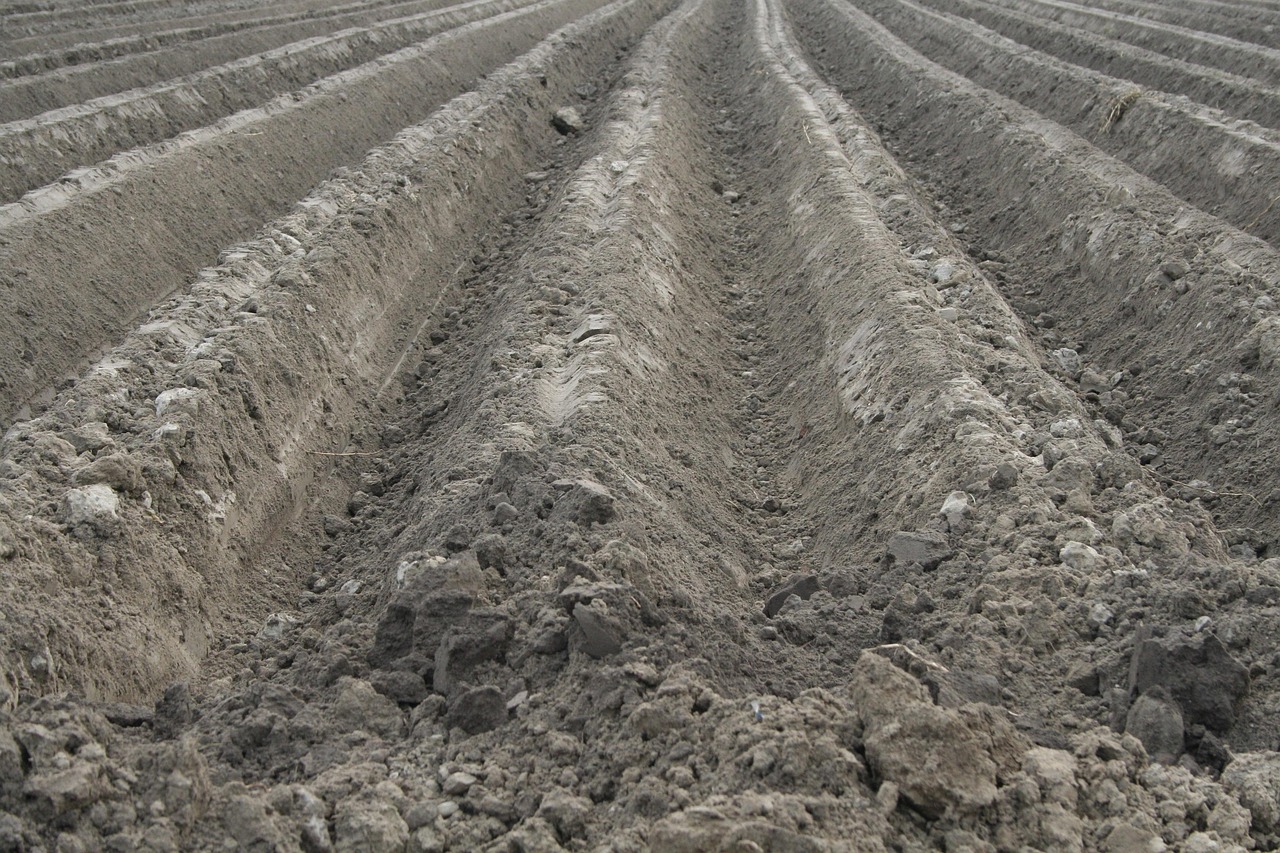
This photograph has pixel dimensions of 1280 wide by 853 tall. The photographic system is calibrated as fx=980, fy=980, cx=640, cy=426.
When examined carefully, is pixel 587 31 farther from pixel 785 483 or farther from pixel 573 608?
pixel 573 608

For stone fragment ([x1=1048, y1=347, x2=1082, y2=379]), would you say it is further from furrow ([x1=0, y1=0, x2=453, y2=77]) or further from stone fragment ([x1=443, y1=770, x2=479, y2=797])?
furrow ([x1=0, y1=0, x2=453, y2=77])

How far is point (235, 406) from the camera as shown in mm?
5582

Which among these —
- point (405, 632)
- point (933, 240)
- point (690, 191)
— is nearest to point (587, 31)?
point (690, 191)

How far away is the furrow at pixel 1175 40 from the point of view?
14.0 m

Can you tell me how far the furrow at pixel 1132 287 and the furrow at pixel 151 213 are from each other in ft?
22.8

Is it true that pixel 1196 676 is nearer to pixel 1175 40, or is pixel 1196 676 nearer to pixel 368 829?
pixel 368 829

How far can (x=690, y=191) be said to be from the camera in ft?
33.2

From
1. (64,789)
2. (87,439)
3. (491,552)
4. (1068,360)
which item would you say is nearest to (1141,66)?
(1068,360)

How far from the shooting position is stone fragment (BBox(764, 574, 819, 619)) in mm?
4402

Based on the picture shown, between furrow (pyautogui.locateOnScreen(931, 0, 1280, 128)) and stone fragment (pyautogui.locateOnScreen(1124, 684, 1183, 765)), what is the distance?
35.1ft

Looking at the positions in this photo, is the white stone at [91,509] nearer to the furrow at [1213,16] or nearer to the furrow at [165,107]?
the furrow at [165,107]

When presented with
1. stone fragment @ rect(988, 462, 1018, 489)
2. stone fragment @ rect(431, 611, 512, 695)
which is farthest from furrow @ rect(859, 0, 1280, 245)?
stone fragment @ rect(431, 611, 512, 695)

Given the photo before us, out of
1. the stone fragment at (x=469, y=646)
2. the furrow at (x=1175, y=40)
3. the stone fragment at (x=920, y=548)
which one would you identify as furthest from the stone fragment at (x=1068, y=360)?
the furrow at (x=1175, y=40)

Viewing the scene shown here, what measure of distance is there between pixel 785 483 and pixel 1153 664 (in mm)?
2653
